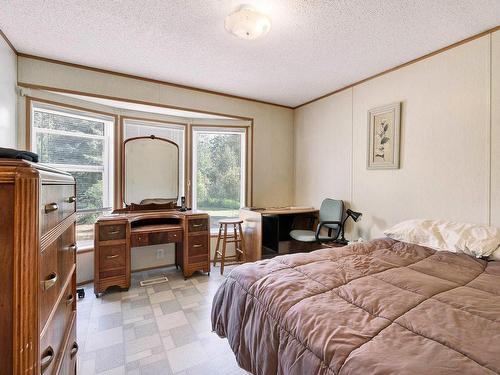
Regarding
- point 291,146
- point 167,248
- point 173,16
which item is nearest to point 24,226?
point 173,16

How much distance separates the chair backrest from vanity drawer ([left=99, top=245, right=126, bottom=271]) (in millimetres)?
2482

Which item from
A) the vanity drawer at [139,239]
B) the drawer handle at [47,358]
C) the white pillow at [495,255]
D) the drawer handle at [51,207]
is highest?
the drawer handle at [51,207]

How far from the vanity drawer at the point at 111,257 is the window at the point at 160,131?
1.15 m

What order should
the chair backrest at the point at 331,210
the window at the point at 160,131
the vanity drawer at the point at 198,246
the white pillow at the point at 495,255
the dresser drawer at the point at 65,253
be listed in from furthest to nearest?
the window at the point at 160,131, the chair backrest at the point at 331,210, the vanity drawer at the point at 198,246, the white pillow at the point at 495,255, the dresser drawer at the point at 65,253

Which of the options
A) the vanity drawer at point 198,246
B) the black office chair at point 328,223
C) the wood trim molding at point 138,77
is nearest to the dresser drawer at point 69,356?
the vanity drawer at point 198,246

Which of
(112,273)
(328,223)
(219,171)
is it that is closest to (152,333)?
(112,273)

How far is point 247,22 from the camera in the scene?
6.12 feet

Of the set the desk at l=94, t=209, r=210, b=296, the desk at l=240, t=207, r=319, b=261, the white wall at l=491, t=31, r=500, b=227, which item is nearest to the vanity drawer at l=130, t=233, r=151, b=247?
the desk at l=94, t=209, r=210, b=296

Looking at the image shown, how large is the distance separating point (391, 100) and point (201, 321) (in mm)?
3027

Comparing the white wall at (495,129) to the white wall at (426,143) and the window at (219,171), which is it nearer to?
the white wall at (426,143)

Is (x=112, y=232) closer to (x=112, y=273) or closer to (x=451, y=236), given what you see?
(x=112, y=273)

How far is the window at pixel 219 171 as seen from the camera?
152 inches

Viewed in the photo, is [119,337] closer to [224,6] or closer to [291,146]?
[224,6]

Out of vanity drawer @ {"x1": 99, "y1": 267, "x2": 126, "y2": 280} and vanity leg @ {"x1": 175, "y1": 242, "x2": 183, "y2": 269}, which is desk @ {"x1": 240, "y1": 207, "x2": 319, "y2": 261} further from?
vanity drawer @ {"x1": 99, "y1": 267, "x2": 126, "y2": 280}
